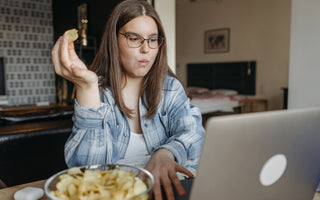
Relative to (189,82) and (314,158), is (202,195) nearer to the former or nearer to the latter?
(314,158)

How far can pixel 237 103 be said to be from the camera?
5391 millimetres

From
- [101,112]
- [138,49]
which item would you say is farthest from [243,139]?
[138,49]

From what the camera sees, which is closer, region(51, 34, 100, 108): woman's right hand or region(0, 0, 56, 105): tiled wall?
region(51, 34, 100, 108): woman's right hand

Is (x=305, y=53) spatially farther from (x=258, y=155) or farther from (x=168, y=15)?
(x=258, y=155)

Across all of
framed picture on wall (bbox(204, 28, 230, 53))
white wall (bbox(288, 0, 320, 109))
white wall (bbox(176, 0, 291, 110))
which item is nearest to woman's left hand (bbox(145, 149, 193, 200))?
white wall (bbox(288, 0, 320, 109))

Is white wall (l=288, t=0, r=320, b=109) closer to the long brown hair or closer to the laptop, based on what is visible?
the long brown hair

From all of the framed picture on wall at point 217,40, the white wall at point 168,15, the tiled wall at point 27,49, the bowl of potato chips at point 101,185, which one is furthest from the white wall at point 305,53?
the tiled wall at point 27,49

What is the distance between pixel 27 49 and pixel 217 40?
439cm

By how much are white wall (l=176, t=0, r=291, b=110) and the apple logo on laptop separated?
5.44 metres

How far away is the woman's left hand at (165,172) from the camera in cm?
56

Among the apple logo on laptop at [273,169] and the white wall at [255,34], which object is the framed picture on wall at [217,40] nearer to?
the white wall at [255,34]

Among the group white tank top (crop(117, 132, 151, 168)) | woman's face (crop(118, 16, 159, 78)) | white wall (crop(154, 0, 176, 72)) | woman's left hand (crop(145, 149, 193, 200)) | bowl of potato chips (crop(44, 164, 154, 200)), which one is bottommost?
white tank top (crop(117, 132, 151, 168))

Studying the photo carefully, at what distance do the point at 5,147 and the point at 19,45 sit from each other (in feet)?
17.7

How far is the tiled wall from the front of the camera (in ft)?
19.6
